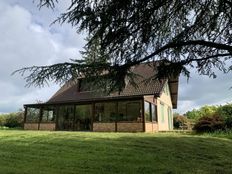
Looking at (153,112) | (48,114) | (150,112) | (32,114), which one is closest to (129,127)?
(150,112)

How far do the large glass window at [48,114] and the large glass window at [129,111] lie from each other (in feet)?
24.7

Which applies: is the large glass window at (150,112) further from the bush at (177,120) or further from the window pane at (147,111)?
the bush at (177,120)

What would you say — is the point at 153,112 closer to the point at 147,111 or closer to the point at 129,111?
the point at 147,111

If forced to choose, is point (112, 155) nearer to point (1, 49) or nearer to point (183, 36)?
point (183, 36)

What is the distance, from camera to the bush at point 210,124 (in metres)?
23.7

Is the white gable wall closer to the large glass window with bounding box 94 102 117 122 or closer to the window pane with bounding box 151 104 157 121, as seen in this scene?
the window pane with bounding box 151 104 157 121

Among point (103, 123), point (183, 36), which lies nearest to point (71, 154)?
point (183, 36)

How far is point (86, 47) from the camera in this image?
7.99m

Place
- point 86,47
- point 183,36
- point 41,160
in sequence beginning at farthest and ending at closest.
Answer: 1. point 41,160
2. point 183,36
3. point 86,47

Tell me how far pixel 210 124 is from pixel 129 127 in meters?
5.84

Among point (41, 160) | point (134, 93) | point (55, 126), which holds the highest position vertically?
point (134, 93)

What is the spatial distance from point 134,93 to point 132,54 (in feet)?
59.3

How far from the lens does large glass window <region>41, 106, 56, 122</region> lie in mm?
30984

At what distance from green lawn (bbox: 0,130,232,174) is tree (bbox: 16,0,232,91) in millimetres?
3251
